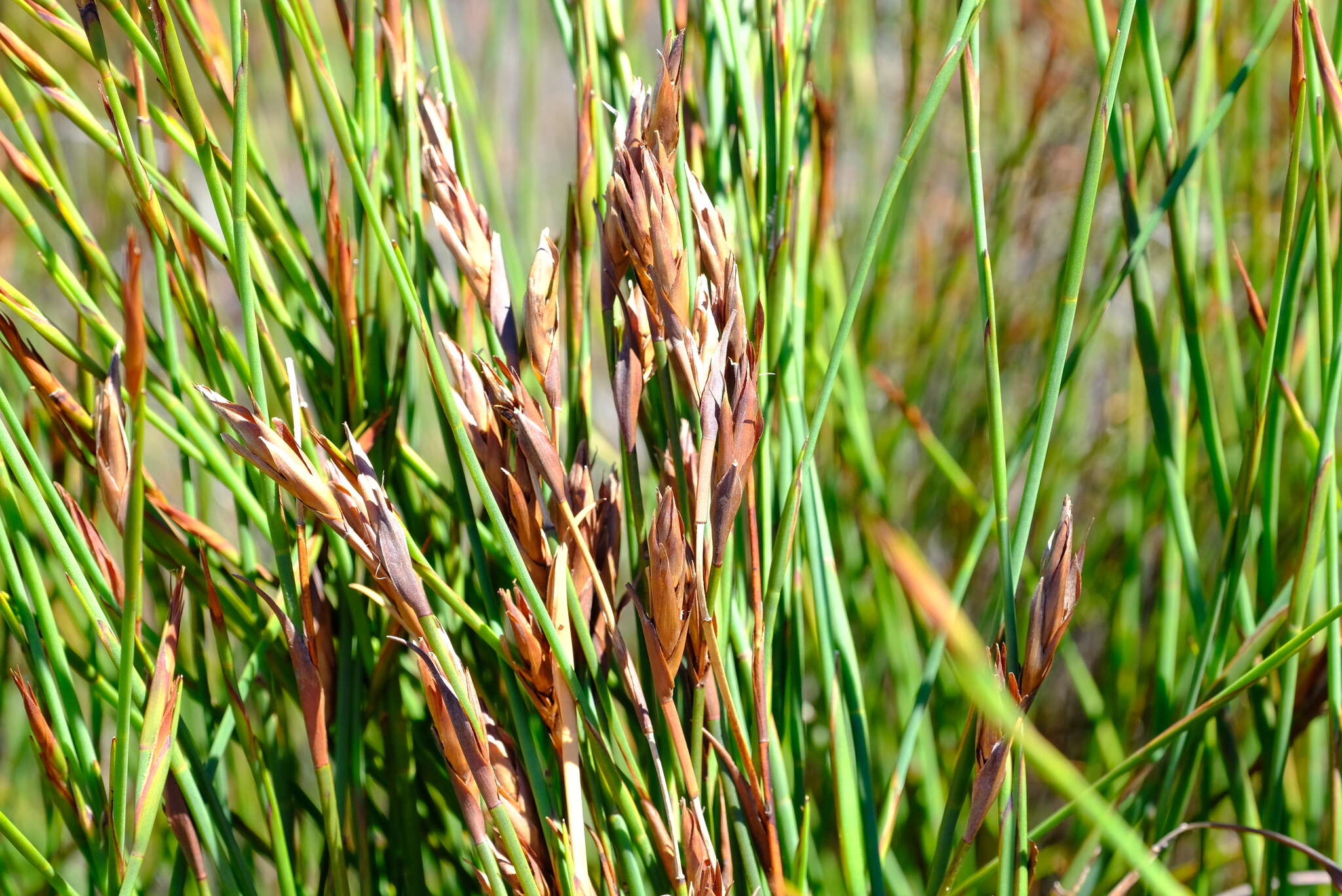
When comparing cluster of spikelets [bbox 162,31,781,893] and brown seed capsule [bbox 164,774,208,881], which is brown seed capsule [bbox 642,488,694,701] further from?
brown seed capsule [bbox 164,774,208,881]

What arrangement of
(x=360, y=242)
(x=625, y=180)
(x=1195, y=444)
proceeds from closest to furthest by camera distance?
(x=625, y=180) < (x=360, y=242) < (x=1195, y=444)

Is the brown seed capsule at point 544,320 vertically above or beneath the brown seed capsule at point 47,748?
above

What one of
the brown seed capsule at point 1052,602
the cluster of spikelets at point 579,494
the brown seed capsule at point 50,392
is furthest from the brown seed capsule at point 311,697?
the brown seed capsule at point 1052,602

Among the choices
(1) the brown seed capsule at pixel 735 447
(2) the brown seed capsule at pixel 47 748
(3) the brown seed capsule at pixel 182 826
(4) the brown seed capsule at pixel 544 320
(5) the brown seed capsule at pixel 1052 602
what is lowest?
(3) the brown seed capsule at pixel 182 826

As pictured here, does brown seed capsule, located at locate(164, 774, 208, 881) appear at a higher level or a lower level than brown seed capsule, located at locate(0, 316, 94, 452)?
lower

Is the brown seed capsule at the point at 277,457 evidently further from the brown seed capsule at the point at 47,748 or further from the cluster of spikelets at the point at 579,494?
the brown seed capsule at the point at 47,748

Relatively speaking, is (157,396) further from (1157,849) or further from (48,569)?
(1157,849)

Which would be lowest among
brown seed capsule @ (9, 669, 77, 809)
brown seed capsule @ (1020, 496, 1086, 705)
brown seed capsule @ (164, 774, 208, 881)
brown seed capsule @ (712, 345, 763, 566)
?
brown seed capsule @ (164, 774, 208, 881)

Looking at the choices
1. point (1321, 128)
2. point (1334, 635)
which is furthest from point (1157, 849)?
point (1321, 128)

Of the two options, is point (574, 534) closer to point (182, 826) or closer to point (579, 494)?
point (579, 494)

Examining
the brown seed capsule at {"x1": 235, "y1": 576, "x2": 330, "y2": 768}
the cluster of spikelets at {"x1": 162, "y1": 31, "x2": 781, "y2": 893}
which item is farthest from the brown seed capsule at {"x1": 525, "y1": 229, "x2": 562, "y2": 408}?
the brown seed capsule at {"x1": 235, "y1": 576, "x2": 330, "y2": 768}

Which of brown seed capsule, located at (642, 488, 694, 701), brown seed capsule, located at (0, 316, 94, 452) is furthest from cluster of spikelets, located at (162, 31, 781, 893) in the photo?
brown seed capsule, located at (0, 316, 94, 452)
